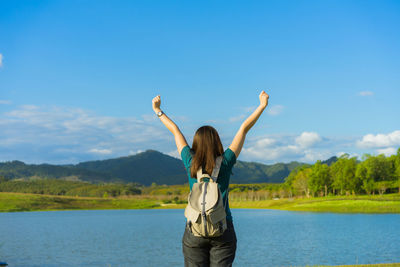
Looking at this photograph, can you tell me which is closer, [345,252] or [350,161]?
[345,252]

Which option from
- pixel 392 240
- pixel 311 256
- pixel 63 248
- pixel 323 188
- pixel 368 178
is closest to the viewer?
pixel 311 256

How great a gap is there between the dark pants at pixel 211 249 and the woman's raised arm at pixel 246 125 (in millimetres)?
795

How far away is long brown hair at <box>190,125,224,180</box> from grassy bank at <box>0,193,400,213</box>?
82847 mm

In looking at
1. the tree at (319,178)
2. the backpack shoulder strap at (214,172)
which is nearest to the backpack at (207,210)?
the backpack shoulder strap at (214,172)

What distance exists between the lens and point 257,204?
138 m

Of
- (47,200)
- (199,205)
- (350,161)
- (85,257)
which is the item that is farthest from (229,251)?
(47,200)

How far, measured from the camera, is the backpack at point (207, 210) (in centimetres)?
401

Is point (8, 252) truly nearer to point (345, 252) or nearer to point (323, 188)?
point (345, 252)

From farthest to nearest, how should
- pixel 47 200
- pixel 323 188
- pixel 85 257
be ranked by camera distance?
pixel 47 200
pixel 323 188
pixel 85 257

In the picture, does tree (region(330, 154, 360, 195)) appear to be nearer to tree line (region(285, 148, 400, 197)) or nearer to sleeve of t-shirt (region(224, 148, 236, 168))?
tree line (region(285, 148, 400, 197))

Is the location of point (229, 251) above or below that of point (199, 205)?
below

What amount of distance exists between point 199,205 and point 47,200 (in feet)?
631

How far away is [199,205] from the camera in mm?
4043

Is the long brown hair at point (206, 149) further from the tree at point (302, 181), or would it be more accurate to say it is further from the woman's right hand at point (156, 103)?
the tree at point (302, 181)
